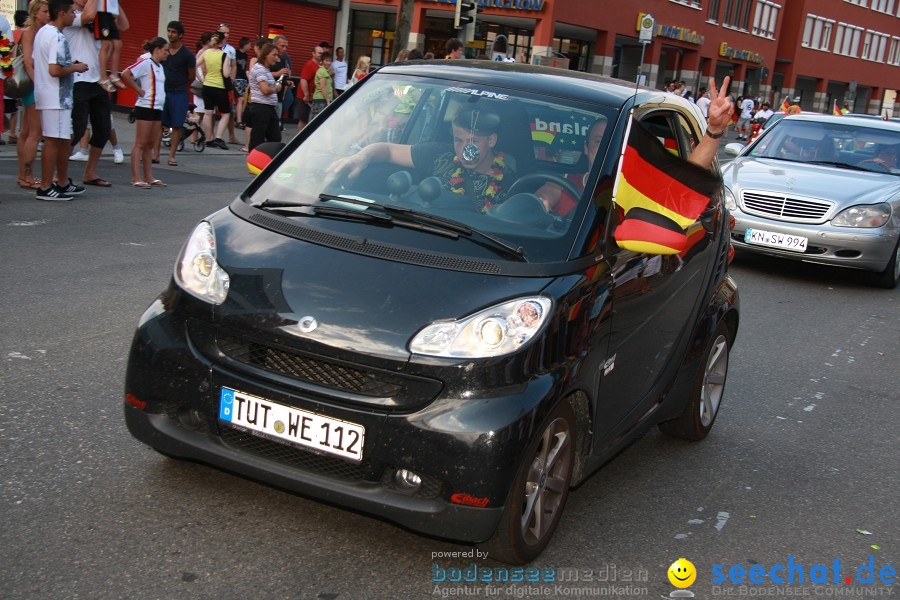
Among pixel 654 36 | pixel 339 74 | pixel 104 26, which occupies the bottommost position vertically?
pixel 339 74

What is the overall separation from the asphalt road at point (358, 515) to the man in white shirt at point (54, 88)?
3097 millimetres

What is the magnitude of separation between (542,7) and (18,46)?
33.6 metres

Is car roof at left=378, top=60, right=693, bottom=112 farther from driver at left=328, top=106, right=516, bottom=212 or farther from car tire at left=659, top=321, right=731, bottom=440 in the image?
car tire at left=659, top=321, right=731, bottom=440

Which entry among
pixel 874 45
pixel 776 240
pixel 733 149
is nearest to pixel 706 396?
pixel 776 240

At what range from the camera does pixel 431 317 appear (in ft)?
11.0

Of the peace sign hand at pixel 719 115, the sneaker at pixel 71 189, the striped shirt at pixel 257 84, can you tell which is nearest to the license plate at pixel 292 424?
the peace sign hand at pixel 719 115

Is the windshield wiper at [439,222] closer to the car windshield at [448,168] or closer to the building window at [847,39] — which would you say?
the car windshield at [448,168]

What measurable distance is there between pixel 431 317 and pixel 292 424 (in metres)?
0.57

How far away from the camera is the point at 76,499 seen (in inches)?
146

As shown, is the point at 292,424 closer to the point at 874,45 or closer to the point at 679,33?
the point at 679,33

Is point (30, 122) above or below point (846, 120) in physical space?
below

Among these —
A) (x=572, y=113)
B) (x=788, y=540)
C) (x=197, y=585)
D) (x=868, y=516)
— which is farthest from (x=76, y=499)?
(x=868, y=516)

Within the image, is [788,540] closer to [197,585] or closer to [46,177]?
[197,585]

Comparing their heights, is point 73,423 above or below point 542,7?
below
